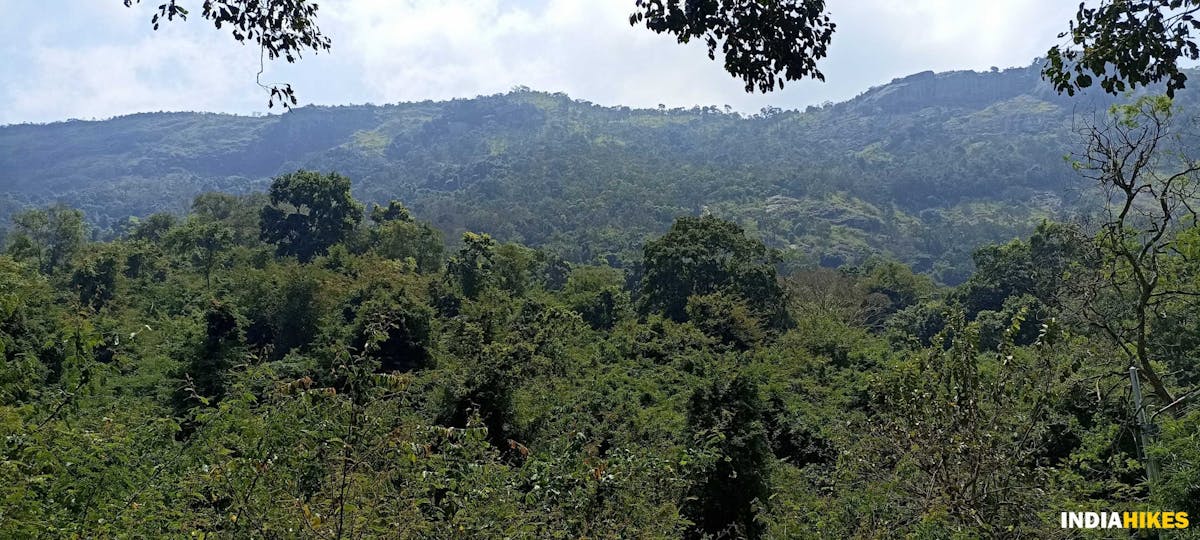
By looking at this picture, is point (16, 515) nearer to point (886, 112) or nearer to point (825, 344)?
point (825, 344)

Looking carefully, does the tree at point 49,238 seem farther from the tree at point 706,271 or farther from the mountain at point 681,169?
the mountain at point 681,169

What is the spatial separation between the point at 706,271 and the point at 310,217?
74.2 ft

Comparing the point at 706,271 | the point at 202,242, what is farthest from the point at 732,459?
the point at 202,242

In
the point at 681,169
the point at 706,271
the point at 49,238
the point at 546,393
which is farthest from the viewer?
the point at 681,169

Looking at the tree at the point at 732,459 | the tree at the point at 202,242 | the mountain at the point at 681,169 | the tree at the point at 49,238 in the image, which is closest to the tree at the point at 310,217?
the tree at the point at 202,242

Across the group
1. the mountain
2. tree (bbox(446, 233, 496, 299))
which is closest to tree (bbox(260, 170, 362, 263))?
tree (bbox(446, 233, 496, 299))

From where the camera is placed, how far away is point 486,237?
122 ft

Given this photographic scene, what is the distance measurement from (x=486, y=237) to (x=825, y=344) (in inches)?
615

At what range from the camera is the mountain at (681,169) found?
98.9m

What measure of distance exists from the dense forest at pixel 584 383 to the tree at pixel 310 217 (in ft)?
0.49

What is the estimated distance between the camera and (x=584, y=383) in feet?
74.6

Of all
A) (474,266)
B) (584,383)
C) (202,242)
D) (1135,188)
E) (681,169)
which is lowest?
(584,383)

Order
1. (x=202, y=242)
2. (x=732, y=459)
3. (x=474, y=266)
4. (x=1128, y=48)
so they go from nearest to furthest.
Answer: (x=1128, y=48)
(x=732, y=459)
(x=474, y=266)
(x=202, y=242)

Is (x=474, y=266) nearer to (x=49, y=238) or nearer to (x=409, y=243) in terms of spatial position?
(x=409, y=243)
